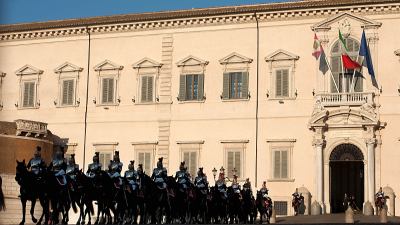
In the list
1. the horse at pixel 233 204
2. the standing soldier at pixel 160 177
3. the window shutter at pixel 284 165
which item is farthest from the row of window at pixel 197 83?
the standing soldier at pixel 160 177

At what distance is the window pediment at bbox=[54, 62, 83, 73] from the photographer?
146 feet

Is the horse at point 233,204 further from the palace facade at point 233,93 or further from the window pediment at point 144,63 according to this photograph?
the window pediment at point 144,63

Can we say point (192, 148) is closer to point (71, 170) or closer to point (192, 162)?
point (192, 162)

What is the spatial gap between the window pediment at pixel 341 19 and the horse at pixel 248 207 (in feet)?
37.1

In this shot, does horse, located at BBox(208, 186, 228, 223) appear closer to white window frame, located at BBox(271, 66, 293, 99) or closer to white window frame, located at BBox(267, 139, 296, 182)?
white window frame, located at BBox(267, 139, 296, 182)

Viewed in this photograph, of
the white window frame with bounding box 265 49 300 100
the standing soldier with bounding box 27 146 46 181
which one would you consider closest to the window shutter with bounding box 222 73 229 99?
the white window frame with bounding box 265 49 300 100

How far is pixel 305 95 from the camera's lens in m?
39.1

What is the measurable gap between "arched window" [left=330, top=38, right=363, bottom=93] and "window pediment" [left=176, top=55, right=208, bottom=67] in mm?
7246

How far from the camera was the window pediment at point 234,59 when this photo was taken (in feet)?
133

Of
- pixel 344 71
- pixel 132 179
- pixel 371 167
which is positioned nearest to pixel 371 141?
pixel 371 167

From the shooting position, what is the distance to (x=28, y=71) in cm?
4566

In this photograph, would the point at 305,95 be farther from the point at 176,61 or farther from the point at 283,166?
the point at 176,61

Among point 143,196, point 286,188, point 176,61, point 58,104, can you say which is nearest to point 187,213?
point 143,196

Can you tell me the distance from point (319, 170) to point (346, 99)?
12.8 feet
